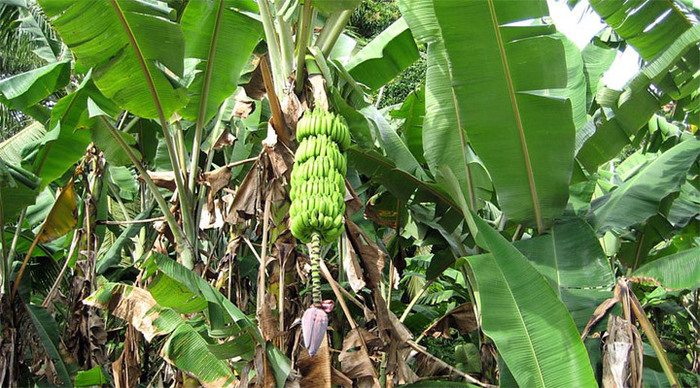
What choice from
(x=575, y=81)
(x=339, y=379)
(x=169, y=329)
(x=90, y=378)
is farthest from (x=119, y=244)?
(x=575, y=81)

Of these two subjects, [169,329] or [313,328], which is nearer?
[313,328]

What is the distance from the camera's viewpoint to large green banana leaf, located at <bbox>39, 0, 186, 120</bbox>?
279 centimetres

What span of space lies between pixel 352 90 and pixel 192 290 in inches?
42.4

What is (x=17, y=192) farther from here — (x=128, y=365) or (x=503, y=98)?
(x=503, y=98)

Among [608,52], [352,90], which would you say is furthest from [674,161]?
[352,90]

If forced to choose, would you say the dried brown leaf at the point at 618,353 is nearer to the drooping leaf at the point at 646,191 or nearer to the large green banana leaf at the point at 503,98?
the large green banana leaf at the point at 503,98

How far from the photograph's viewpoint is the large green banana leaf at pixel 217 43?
3205 millimetres

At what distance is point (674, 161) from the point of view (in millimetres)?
3299

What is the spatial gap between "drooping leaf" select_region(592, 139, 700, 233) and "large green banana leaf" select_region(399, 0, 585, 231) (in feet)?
1.11

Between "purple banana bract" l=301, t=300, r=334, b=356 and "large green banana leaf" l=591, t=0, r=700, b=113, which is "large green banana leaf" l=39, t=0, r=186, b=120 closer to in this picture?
"purple banana bract" l=301, t=300, r=334, b=356

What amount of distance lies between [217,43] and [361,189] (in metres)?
0.98

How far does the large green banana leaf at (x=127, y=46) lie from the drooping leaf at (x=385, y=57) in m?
0.86

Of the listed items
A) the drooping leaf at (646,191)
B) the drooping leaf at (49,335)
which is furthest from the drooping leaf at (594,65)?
the drooping leaf at (49,335)

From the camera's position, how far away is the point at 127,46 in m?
2.97
